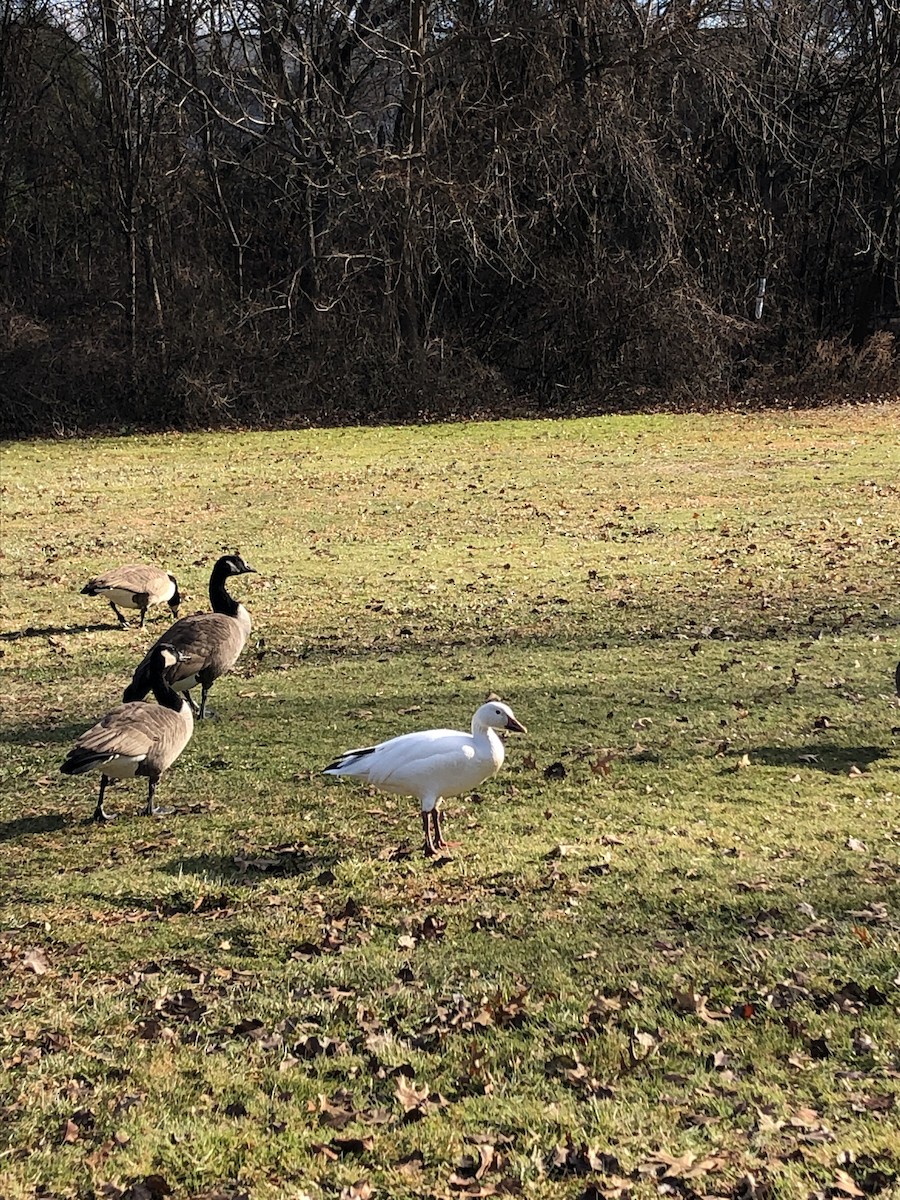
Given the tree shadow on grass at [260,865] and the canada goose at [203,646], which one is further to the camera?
the canada goose at [203,646]

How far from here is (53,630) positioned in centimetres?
1341

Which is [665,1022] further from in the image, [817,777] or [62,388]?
[62,388]

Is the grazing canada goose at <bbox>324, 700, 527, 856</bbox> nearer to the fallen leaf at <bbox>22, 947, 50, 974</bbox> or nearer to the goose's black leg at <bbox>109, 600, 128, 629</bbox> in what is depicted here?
the fallen leaf at <bbox>22, 947, 50, 974</bbox>

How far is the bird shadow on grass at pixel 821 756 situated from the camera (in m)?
8.27

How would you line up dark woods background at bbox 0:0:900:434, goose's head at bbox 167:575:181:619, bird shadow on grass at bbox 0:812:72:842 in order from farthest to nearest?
dark woods background at bbox 0:0:900:434 → goose's head at bbox 167:575:181:619 → bird shadow on grass at bbox 0:812:72:842

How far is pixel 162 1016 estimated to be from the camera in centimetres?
523

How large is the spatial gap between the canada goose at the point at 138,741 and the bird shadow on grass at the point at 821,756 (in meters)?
3.93

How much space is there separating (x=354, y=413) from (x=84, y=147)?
13.0 metres

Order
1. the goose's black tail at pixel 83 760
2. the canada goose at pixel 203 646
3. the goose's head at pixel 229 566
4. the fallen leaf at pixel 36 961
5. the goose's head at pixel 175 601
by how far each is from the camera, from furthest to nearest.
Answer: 1. the goose's head at pixel 175 601
2. the goose's head at pixel 229 566
3. the canada goose at pixel 203 646
4. the goose's black tail at pixel 83 760
5. the fallen leaf at pixel 36 961

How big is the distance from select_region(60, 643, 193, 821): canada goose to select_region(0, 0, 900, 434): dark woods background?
25.7 m

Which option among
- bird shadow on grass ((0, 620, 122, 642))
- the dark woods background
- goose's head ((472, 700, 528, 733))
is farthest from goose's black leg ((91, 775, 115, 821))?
the dark woods background

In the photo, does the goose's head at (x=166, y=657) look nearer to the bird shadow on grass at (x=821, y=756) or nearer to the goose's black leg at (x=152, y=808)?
the goose's black leg at (x=152, y=808)

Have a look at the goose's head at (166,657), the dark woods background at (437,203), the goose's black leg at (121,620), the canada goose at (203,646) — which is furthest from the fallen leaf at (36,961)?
the dark woods background at (437,203)

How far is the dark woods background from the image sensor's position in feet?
109
